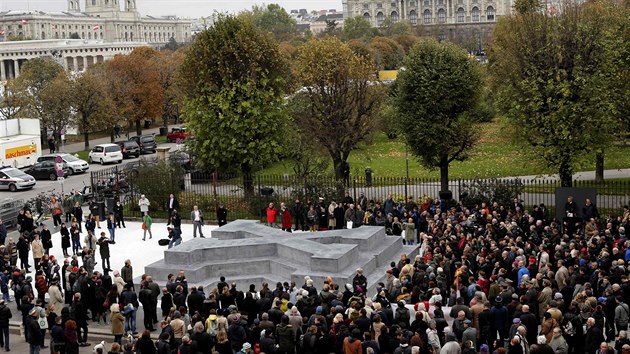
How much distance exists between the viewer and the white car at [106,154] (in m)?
55.7

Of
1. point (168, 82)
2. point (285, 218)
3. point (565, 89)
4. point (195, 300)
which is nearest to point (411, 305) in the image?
point (195, 300)

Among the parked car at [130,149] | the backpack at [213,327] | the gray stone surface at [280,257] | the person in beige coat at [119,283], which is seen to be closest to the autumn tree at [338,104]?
the gray stone surface at [280,257]

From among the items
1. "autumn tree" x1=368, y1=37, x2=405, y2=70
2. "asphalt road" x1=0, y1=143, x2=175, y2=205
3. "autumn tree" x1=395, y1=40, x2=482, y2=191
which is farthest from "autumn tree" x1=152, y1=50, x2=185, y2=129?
"autumn tree" x1=368, y1=37, x2=405, y2=70

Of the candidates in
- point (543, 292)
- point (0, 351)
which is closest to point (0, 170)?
point (0, 351)

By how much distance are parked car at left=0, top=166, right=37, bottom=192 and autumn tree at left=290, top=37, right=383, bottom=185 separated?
15.4m

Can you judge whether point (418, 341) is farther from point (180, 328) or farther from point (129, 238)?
point (129, 238)

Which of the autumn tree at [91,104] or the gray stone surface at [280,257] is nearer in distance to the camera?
the gray stone surface at [280,257]

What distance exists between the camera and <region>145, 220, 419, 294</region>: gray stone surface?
24.3 m

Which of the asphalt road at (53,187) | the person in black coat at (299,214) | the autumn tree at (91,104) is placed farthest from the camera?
Result: the autumn tree at (91,104)

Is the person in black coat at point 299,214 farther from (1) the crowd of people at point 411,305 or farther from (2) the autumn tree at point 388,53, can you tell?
(2) the autumn tree at point 388,53

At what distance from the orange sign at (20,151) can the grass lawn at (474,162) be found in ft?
54.8

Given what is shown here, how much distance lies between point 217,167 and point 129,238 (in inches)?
269

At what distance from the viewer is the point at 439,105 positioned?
36.5 meters

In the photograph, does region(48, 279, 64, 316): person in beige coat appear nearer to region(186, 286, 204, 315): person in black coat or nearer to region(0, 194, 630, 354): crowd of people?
region(0, 194, 630, 354): crowd of people
